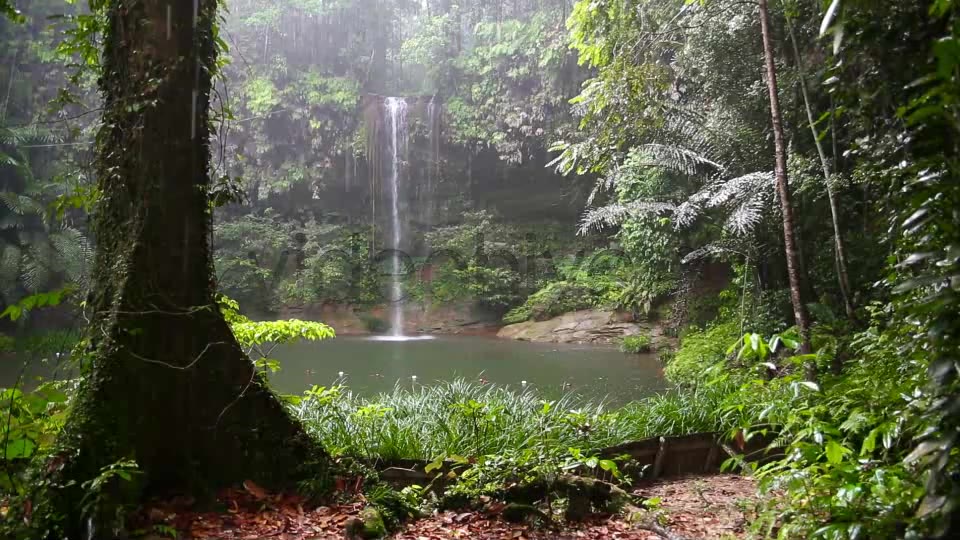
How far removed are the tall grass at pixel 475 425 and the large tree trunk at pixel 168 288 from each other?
0.53 metres

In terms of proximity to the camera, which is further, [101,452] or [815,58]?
[815,58]

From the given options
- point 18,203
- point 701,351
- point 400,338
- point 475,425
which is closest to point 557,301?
point 400,338

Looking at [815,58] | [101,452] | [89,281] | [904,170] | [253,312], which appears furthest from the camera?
[253,312]

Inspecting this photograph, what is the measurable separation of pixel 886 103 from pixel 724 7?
6.37 meters

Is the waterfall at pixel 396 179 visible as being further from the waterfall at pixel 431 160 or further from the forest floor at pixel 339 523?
the forest floor at pixel 339 523

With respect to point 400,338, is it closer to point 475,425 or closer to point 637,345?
point 637,345

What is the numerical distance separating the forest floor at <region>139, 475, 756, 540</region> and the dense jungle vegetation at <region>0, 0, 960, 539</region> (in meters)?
0.08

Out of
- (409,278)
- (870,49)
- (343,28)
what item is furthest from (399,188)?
(870,49)

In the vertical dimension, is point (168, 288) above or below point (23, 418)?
above

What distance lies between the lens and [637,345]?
1188 cm

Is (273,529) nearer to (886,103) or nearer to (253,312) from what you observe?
(886,103)

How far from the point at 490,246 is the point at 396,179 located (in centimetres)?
362

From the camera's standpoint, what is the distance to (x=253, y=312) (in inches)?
716

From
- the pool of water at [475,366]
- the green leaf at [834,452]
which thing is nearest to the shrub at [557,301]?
the pool of water at [475,366]
